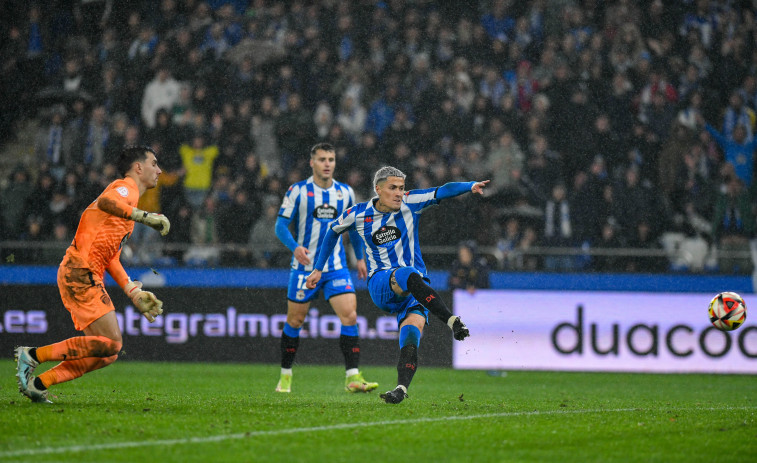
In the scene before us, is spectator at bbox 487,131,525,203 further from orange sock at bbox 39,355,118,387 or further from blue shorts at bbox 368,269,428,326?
orange sock at bbox 39,355,118,387

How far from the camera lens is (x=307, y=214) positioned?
994cm

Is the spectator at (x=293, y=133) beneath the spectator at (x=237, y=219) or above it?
above

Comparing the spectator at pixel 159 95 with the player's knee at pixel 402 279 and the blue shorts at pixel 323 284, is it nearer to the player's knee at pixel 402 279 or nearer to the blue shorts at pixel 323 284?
the blue shorts at pixel 323 284

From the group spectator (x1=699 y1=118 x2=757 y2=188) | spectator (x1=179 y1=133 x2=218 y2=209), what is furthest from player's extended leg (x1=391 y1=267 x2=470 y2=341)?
spectator (x1=699 y1=118 x2=757 y2=188)

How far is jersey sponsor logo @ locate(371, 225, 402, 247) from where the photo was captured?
8.19 meters

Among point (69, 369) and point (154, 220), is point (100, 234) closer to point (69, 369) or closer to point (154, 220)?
point (154, 220)

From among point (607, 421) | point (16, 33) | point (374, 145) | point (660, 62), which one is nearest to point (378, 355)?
point (374, 145)

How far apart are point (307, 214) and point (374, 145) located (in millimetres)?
6563

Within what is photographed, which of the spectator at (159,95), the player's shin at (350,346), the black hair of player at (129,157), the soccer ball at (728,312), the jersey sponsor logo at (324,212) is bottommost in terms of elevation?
the player's shin at (350,346)

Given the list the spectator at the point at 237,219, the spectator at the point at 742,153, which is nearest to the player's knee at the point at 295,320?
the spectator at the point at 237,219

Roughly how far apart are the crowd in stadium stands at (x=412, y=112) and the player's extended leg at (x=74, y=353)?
25.6 ft

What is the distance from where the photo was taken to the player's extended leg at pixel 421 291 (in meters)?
7.41

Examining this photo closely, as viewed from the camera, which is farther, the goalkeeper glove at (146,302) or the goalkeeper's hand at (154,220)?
the goalkeeper glove at (146,302)

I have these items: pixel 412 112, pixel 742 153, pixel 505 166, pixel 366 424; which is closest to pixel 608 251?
pixel 505 166
